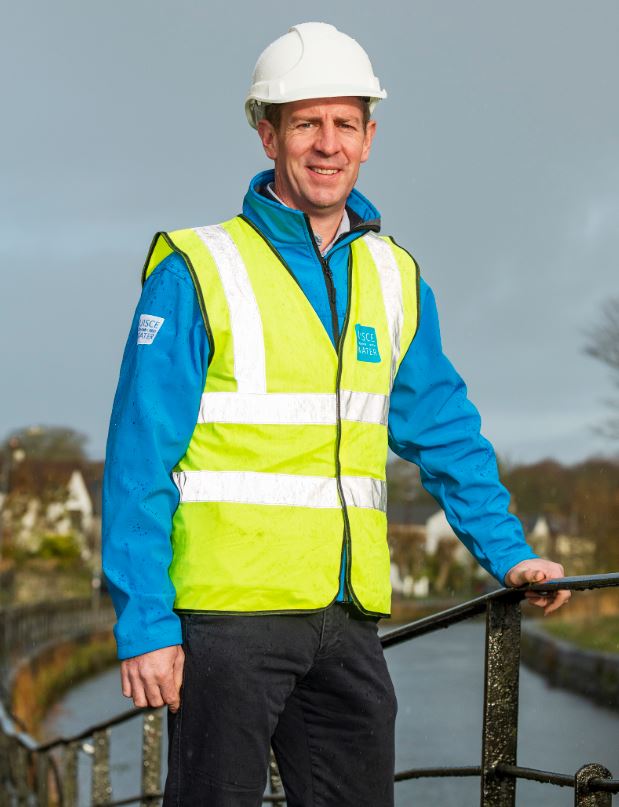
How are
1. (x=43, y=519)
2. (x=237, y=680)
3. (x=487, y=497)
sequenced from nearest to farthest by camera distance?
(x=237, y=680) < (x=487, y=497) < (x=43, y=519)

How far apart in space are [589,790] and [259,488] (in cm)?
70

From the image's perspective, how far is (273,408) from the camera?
2336 mm

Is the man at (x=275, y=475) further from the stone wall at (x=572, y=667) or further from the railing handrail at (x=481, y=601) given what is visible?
the stone wall at (x=572, y=667)

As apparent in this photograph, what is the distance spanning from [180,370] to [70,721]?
4660 cm

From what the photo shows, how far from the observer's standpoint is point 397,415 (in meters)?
2.67

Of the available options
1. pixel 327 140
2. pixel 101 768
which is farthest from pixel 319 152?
Result: pixel 101 768

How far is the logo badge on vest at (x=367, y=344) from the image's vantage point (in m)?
2.45

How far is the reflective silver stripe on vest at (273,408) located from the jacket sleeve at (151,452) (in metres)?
0.03

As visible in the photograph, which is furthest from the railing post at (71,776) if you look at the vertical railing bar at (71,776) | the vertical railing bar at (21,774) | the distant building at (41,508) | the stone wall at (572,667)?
the distant building at (41,508)

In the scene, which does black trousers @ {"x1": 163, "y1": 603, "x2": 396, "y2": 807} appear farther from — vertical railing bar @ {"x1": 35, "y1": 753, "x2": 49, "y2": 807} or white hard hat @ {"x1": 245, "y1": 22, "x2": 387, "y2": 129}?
vertical railing bar @ {"x1": 35, "y1": 753, "x2": 49, "y2": 807}

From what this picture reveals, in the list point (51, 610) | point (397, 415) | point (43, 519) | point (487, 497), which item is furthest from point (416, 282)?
point (43, 519)

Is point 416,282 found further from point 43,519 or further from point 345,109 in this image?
point 43,519

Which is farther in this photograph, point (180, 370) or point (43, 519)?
point (43, 519)

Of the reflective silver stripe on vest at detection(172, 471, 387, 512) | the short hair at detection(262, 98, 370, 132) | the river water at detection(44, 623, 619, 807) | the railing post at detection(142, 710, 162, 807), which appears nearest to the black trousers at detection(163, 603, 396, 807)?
the reflective silver stripe on vest at detection(172, 471, 387, 512)
